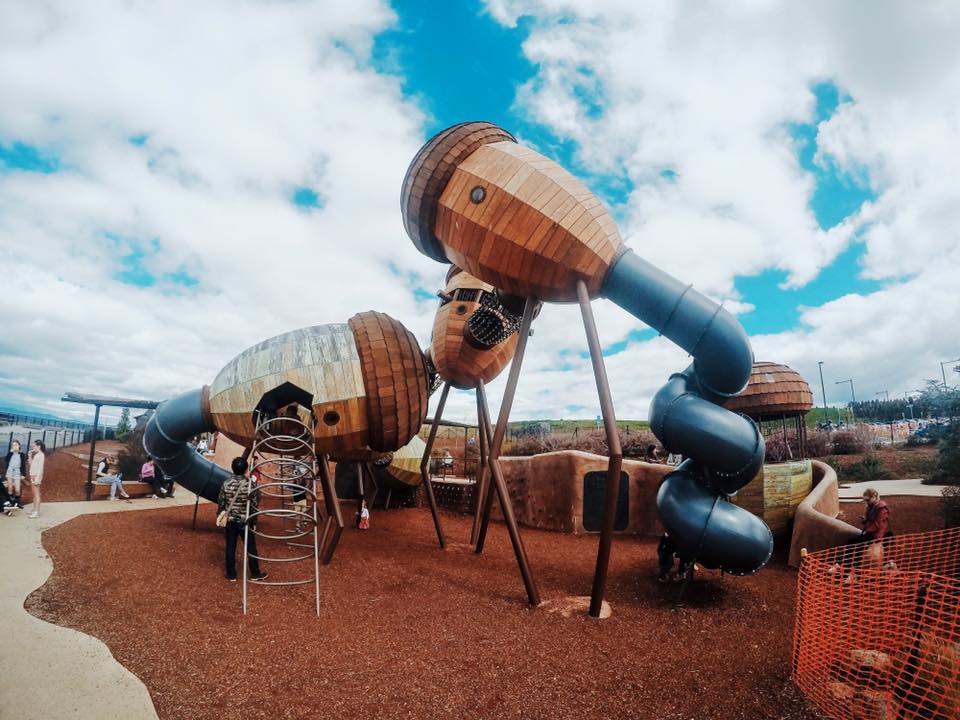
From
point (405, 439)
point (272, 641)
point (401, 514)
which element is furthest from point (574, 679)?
point (401, 514)

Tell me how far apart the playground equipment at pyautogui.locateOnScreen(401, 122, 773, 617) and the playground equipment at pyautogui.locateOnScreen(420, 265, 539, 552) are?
2846mm

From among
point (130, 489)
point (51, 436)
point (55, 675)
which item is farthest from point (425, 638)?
point (51, 436)

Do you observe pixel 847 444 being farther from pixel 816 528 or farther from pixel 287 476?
pixel 287 476

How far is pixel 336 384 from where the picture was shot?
891cm

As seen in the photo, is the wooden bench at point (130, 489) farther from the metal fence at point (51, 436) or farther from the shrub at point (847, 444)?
the shrub at point (847, 444)

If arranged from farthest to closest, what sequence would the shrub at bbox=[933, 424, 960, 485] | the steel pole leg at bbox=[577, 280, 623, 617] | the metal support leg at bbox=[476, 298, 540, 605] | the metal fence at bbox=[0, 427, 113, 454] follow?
1. the metal fence at bbox=[0, 427, 113, 454]
2. the shrub at bbox=[933, 424, 960, 485]
3. the metal support leg at bbox=[476, 298, 540, 605]
4. the steel pole leg at bbox=[577, 280, 623, 617]

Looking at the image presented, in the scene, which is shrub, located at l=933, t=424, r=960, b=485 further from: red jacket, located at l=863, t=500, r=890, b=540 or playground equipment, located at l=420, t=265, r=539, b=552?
playground equipment, located at l=420, t=265, r=539, b=552

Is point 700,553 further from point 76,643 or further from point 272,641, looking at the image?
point 76,643

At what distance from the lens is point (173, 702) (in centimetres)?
427

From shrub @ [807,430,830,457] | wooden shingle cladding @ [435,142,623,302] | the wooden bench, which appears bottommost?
the wooden bench

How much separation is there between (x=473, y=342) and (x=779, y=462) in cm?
931

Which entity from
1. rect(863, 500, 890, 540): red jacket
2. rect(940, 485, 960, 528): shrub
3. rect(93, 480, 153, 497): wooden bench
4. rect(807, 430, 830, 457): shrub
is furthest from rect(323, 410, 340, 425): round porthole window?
rect(807, 430, 830, 457): shrub

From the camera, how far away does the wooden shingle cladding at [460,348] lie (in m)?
11.2

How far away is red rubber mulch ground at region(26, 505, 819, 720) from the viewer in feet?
14.7
